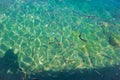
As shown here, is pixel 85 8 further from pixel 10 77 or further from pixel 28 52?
pixel 10 77

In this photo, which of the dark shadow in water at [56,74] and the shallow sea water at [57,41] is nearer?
the dark shadow in water at [56,74]

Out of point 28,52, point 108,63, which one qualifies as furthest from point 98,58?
point 28,52

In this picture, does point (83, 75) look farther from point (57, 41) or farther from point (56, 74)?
point (57, 41)

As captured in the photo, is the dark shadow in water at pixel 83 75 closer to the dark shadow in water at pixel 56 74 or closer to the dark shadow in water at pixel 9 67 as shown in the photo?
the dark shadow in water at pixel 56 74

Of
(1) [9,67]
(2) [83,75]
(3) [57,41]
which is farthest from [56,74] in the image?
(3) [57,41]

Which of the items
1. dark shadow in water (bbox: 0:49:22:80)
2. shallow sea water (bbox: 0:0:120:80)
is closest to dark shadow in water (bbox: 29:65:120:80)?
shallow sea water (bbox: 0:0:120:80)

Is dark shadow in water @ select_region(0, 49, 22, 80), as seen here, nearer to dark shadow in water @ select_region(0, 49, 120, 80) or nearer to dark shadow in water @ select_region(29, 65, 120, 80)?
dark shadow in water @ select_region(0, 49, 120, 80)

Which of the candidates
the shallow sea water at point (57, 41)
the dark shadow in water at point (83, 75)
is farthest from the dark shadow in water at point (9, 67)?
the dark shadow in water at point (83, 75)

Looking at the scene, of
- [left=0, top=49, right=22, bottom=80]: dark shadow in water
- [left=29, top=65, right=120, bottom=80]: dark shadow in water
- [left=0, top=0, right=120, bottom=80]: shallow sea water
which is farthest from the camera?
[left=0, top=0, right=120, bottom=80]: shallow sea water
